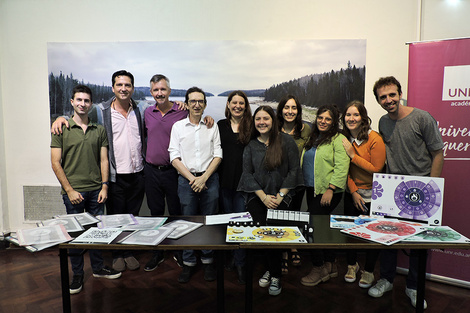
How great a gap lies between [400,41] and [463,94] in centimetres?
100

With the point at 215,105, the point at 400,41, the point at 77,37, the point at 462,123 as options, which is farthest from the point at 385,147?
the point at 77,37

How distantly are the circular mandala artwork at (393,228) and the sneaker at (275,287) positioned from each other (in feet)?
3.21

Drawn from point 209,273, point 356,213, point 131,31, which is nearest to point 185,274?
point 209,273

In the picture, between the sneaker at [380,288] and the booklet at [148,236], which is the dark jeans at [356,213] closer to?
the sneaker at [380,288]

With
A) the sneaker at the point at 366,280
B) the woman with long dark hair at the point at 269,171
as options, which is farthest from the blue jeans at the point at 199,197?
the sneaker at the point at 366,280

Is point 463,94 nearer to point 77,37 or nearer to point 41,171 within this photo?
point 77,37

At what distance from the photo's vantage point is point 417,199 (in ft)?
6.47

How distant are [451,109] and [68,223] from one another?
3248 mm

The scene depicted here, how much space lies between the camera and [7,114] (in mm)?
3518

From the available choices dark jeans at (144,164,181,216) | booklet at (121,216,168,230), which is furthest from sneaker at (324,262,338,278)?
booklet at (121,216,168,230)

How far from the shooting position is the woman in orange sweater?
7.91 feet

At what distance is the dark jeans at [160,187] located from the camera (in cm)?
276

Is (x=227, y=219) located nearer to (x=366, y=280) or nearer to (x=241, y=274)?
(x=241, y=274)

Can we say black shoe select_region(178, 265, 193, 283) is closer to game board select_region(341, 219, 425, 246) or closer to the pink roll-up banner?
game board select_region(341, 219, 425, 246)
